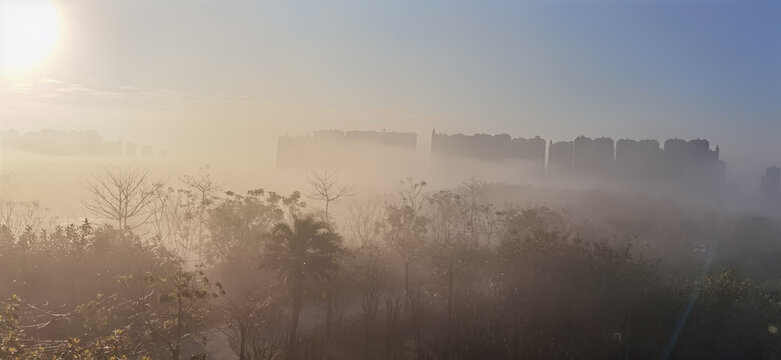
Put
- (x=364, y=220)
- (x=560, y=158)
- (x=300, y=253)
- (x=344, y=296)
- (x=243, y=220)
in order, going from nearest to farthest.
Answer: (x=300, y=253) → (x=344, y=296) → (x=243, y=220) → (x=364, y=220) → (x=560, y=158)

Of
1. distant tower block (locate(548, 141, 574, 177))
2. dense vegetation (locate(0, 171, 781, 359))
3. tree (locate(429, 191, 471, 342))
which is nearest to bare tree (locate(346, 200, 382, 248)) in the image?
dense vegetation (locate(0, 171, 781, 359))

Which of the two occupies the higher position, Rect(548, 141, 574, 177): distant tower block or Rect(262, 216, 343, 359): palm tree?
Rect(548, 141, 574, 177): distant tower block

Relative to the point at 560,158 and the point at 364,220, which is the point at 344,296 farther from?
the point at 560,158

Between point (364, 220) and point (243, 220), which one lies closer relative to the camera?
point (243, 220)

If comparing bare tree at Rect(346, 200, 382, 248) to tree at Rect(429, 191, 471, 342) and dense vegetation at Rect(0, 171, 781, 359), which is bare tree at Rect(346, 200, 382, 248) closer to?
dense vegetation at Rect(0, 171, 781, 359)

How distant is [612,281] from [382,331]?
6797 millimetres

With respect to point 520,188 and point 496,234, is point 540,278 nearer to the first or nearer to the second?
point 496,234

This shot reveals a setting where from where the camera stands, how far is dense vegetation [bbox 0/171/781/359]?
10938mm

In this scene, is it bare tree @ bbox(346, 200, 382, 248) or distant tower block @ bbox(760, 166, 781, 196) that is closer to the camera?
bare tree @ bbox(346, 200, 382, 248)

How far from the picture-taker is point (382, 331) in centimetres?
1370

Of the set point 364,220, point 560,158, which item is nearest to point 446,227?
point 364,220

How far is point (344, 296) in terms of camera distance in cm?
1761

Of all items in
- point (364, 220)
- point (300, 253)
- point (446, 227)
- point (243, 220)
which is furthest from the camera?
point (364, 220)

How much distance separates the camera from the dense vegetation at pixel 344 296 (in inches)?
431
